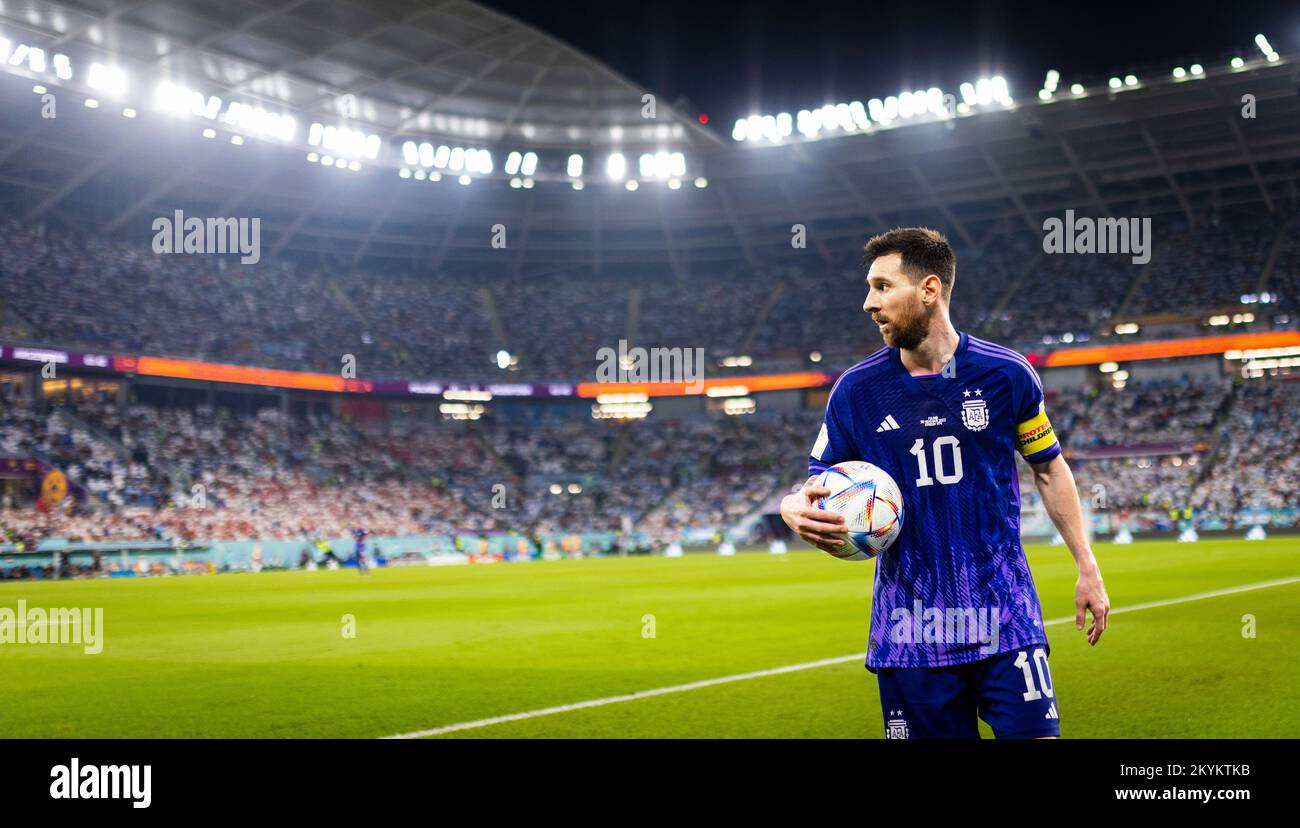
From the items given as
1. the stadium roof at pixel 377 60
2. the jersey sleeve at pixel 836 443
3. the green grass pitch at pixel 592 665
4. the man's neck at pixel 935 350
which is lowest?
the green grass pitch at pixel 592 665

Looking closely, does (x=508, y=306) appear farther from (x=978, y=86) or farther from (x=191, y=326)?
(x=978, y=86)

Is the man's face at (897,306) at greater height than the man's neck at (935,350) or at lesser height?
greater

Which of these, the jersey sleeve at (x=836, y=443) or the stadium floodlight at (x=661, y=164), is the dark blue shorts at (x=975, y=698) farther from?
the stadium floodlight at (x=661, y=164)

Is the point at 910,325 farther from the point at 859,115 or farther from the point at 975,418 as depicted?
the point at 859,115

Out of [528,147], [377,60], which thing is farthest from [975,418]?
[528,147]

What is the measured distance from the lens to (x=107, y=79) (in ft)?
144

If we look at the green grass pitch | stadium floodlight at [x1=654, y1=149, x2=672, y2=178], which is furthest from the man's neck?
stadium floodlight at [x1=654, y1=149, x2=672, y2=178]

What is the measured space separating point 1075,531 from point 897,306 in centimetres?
125

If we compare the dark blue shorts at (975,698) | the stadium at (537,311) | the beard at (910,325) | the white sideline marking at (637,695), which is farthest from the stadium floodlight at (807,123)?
the dark blue shorts at (975,698)

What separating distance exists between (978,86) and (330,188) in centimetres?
3672

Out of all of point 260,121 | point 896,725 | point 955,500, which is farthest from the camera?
Result: point 260,121

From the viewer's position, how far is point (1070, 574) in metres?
24.0

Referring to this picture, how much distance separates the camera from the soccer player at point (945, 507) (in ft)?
13.6
